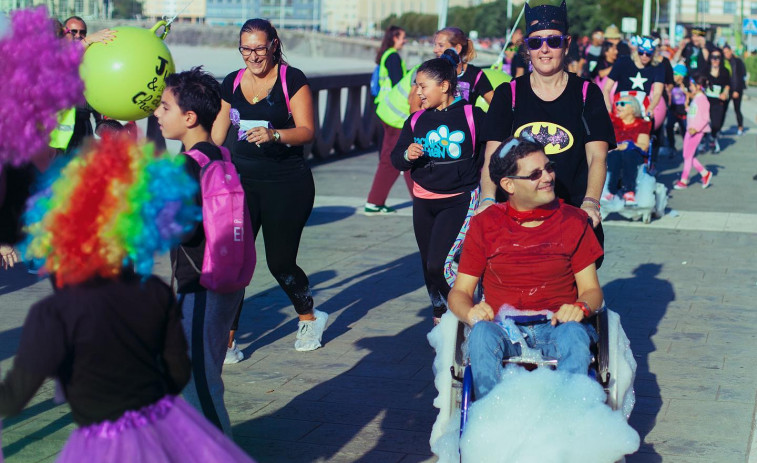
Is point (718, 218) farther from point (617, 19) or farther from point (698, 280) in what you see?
point (617, 19)

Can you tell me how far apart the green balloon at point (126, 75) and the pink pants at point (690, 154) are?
968 cm

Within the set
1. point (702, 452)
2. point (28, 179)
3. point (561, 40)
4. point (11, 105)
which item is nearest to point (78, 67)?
point (11, 105)

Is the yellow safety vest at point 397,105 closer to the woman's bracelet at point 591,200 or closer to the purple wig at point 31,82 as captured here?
the woman's bracelet at point 591,200

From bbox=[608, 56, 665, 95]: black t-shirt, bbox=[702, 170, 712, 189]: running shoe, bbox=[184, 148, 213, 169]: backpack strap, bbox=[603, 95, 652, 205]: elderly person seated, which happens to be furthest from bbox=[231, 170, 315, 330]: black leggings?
bbox=[702, 170, 712, 189]: running shoe

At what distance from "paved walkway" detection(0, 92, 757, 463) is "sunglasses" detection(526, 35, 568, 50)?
1791 millimetres

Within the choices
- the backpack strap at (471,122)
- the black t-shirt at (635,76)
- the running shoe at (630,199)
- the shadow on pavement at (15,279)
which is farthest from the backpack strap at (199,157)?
the black t-shirt at (635,76)

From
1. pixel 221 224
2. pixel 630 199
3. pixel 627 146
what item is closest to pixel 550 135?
pixel 221 224

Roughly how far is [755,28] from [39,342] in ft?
139

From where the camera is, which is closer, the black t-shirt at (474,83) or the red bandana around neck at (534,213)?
the red bandana around neck at (534,213)

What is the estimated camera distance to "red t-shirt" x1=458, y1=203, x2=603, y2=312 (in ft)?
14.8

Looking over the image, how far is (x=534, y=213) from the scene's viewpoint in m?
4.51

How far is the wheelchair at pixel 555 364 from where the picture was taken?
4.27 m

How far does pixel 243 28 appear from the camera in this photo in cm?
590

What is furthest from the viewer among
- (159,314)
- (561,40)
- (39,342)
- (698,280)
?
(698,280)
